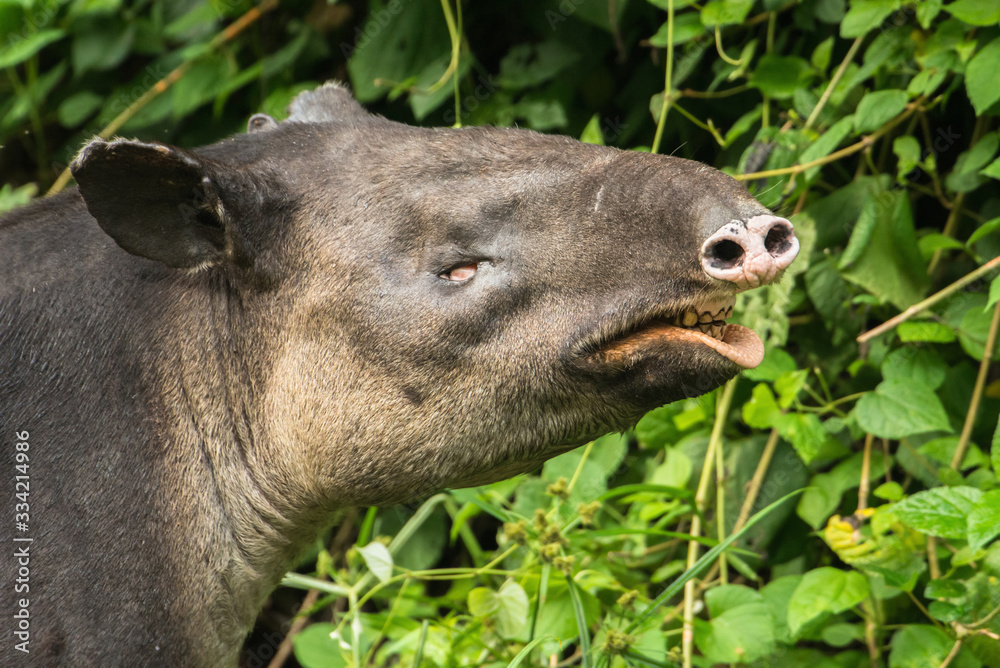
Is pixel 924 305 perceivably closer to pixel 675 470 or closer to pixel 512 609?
pixel 675 470

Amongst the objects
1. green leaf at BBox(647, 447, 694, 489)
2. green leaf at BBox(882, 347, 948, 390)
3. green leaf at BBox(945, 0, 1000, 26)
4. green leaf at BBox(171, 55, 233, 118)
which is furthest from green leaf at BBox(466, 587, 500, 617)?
green leaf at BBox(171, 55, 233, 118)

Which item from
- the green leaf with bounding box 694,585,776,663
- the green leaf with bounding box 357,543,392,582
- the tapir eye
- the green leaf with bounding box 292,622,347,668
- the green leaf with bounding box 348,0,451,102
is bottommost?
the green leaf with bounding box 292,622,347,668

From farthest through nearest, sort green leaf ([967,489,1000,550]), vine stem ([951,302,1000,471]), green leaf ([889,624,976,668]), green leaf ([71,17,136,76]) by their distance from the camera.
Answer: green leaf ([71,17,136,76])
vine stem ([951,302,1000,471])
green leaf ([889,624,976,668])
green leaf ([967,489,1000,550])

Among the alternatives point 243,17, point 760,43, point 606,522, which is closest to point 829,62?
point 760,43

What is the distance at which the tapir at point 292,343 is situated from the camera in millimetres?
A: 2277

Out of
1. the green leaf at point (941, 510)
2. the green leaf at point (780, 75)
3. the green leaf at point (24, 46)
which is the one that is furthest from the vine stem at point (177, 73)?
the green leaf at point (941, 510)

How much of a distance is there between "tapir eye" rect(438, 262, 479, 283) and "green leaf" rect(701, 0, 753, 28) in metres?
1.66

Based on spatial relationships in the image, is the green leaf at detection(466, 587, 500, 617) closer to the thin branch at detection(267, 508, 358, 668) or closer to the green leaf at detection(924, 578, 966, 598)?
the green leaf at detection(924, 578, 966, 598)

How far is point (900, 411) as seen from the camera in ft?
10.5

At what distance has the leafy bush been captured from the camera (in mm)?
3061

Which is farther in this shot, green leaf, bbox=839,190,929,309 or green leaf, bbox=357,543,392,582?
green leaf, bbox=839,190,929,309

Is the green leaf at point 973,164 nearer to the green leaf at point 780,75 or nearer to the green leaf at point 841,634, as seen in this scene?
the green leaf at point 780,75

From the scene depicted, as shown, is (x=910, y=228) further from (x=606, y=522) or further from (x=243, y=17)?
(x=243, y=17)

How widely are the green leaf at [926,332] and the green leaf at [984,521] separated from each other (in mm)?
670
